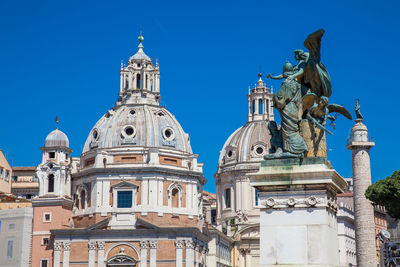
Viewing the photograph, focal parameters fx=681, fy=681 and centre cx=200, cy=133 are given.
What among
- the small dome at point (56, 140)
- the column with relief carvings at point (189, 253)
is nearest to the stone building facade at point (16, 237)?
the small dome at point (56, 140)

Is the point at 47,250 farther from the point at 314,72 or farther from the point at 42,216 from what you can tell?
the point at 314,72

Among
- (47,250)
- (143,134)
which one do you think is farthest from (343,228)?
(47,250)

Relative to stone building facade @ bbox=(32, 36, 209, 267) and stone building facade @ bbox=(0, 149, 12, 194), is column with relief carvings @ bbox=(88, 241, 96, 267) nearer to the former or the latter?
stone building facade @ bbox=(32, 36, 209, 267)

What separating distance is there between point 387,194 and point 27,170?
2509 inches

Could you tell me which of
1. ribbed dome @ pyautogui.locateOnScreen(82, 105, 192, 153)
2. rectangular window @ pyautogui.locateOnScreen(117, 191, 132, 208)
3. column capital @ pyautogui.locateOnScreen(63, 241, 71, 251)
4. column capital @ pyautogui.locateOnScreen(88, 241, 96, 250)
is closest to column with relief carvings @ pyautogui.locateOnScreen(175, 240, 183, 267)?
rectangular window @ pyautogui.locateOnScreen(117, 191, 132, 208)

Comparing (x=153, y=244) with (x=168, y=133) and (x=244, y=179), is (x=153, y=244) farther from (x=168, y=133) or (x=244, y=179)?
(x=244, y=179)

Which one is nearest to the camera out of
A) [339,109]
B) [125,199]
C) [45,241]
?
[339,109]

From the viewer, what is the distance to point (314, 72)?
41.9ft

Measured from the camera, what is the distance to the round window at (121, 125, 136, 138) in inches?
2987

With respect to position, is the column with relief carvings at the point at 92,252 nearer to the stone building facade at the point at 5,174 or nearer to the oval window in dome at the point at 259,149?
the stone building facade at the point at 5,174

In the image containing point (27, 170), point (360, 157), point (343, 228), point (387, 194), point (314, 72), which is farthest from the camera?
point (27, 170)

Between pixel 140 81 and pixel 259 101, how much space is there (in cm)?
2752

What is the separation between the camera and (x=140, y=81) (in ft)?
267

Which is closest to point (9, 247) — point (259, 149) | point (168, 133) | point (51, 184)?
point (51, 184)
